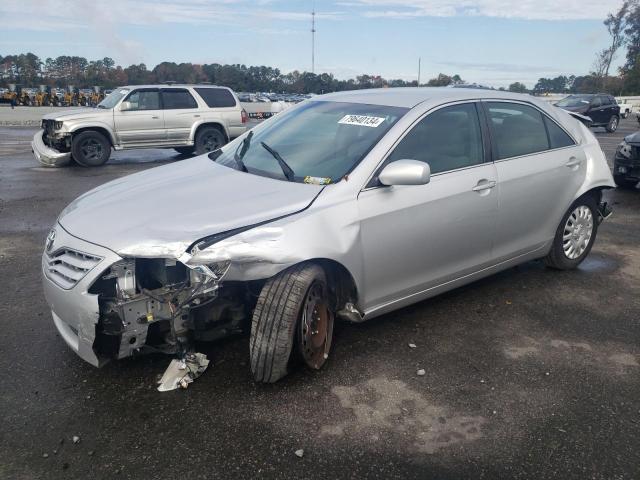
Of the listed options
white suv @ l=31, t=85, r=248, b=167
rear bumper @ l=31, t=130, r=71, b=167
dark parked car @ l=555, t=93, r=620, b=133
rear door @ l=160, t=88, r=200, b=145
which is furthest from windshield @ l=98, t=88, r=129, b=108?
dark parked car @ l=555, t=93, r=620, b=133

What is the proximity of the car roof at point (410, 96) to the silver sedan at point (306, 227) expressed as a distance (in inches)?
0.8

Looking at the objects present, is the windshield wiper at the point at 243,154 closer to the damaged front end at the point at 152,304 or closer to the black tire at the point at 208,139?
the damaged front end at the point at 152,304

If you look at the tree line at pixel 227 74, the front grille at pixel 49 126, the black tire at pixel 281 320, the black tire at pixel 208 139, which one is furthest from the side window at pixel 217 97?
the tree line at pixel 227 74

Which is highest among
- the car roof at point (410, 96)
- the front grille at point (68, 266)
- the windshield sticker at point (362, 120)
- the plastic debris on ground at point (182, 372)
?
the car roof at point (410, 96)

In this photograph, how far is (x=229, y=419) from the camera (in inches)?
111

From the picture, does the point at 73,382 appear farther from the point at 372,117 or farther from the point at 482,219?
the point at 482,219

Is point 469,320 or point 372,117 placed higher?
point 372,117

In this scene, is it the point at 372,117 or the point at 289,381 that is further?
the point at 372,117

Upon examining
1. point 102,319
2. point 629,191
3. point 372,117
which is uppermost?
point 372,117

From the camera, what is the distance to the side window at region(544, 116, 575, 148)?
4.62m

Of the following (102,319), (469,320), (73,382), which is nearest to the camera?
(102,319)

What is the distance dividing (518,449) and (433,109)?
2277 millimetres

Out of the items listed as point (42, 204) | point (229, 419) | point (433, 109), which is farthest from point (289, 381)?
point (42, 204)

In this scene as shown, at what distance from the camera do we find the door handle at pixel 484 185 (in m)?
3.81
